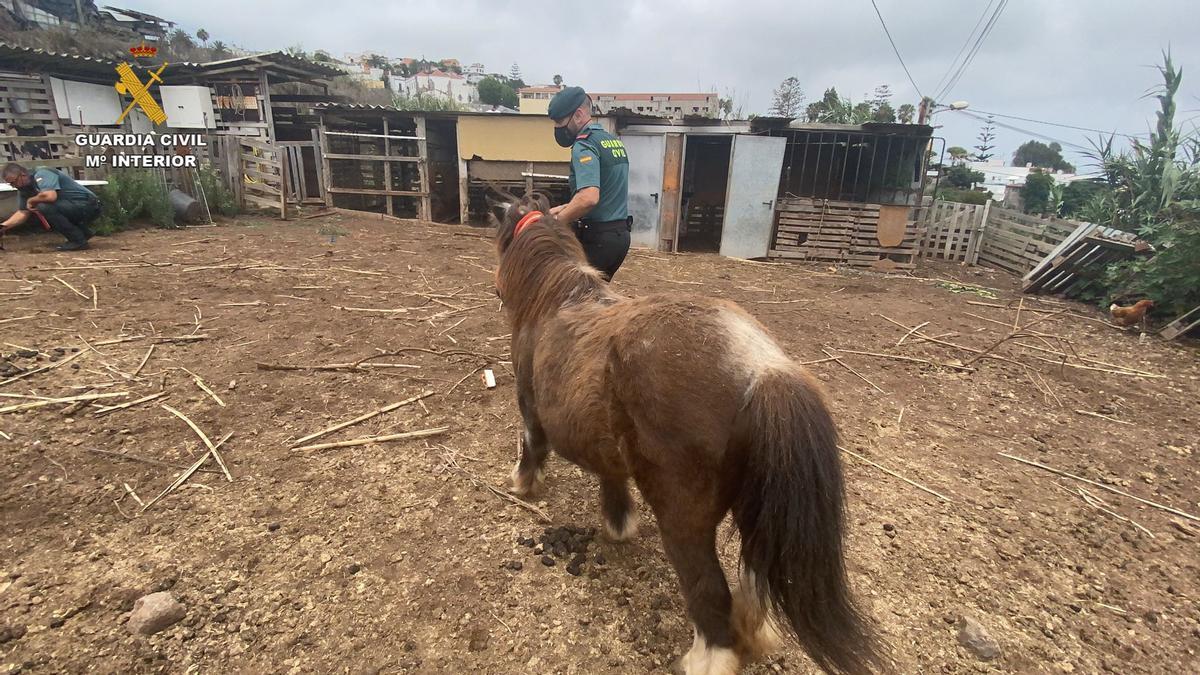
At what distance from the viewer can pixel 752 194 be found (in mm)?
11492

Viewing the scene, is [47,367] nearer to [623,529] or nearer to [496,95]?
[623,529]

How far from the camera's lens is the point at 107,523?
2.71 m

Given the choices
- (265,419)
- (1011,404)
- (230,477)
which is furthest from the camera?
(1011,404)

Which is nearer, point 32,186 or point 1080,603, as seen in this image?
point 1080,603

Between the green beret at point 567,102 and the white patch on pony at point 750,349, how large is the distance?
2590 mm

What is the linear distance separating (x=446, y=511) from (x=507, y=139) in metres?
12.1

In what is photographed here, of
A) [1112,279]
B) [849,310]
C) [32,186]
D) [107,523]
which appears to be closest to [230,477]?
[107,523]

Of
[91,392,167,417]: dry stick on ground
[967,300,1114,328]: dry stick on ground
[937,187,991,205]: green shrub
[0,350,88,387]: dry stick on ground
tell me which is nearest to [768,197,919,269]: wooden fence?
[967,300,1114,328]: dry stick on ground

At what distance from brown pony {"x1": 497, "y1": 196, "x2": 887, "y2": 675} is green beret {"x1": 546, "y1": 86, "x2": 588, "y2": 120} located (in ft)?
7.43

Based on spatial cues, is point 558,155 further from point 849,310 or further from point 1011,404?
point 1011,404

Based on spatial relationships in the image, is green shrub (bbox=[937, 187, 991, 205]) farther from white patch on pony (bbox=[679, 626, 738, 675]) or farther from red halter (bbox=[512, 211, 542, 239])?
white patch on pony (bbox=[679, 626, 738, 675])

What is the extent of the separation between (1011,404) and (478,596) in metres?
4.78

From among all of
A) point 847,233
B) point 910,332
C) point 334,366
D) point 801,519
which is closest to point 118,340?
point 334,366

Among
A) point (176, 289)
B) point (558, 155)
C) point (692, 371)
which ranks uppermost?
point (558, 155)
